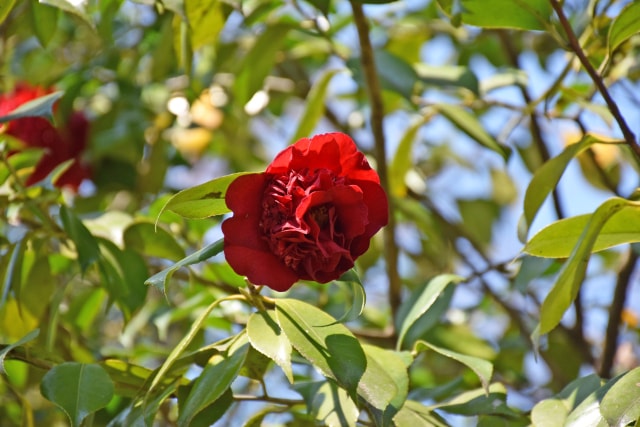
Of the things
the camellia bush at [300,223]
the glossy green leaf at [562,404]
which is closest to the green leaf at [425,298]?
the camellia bush at [300,223]

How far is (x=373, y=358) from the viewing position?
844 millimetres

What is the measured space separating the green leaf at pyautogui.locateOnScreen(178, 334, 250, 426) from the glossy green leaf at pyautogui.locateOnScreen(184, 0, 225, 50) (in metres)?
0.40

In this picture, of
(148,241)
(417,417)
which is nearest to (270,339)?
(417,417)

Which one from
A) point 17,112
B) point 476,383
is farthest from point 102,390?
point 476,383

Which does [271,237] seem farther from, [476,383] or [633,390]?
[476,383]

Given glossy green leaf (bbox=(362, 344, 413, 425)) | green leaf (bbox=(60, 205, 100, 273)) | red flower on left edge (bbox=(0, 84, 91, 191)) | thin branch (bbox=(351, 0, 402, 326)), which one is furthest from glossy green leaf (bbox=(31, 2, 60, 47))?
glossy green leaf (bbox=(362, 344, 413, 425))

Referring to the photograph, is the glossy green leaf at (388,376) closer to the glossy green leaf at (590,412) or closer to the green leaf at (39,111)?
the glossy green leaf at (590,412)

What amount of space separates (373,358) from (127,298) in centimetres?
41

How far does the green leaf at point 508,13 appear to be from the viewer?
92cm

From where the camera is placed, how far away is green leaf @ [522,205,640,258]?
0.79 metres

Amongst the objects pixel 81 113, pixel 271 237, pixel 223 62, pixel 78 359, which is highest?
pixel 271 237

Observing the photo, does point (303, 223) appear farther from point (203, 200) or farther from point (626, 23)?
point (626, 23)

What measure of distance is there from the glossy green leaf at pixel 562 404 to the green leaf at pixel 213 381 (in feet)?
0.92

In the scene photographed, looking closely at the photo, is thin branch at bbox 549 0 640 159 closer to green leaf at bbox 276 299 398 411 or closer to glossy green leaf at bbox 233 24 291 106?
green leaf at bbox 276 299 398 411
